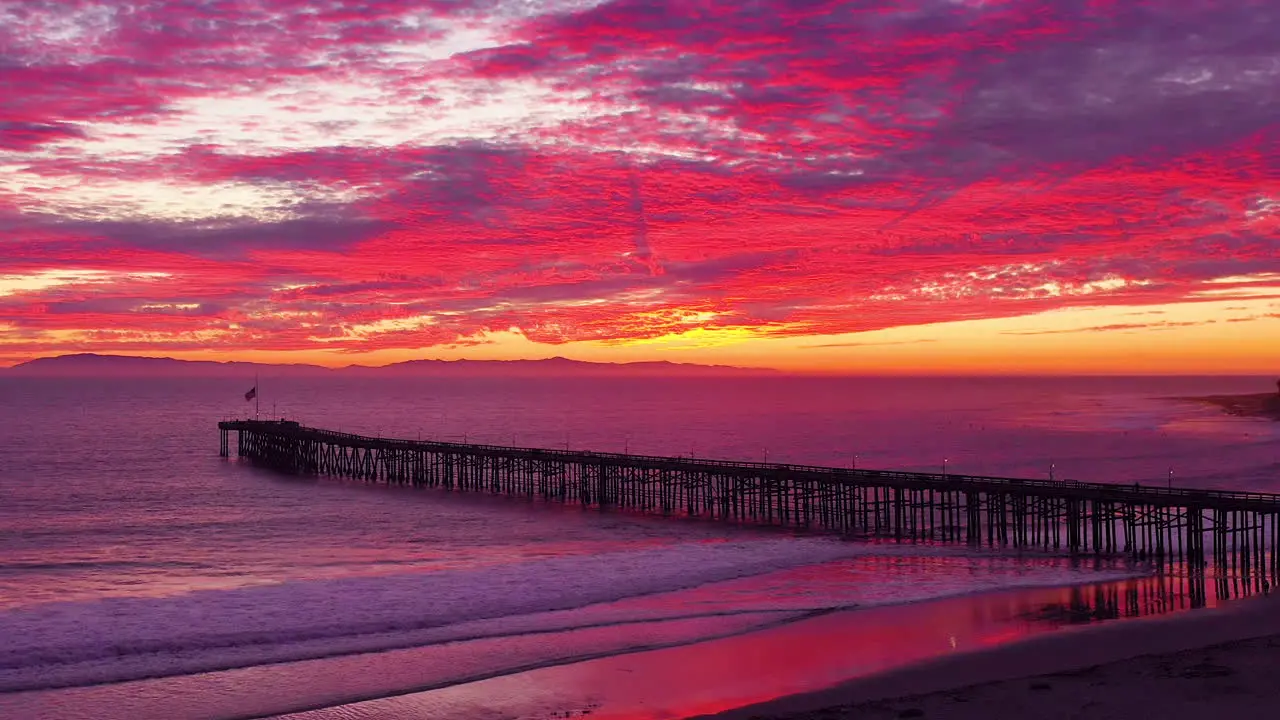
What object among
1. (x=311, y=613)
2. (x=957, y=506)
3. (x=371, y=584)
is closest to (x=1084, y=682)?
(x=311, y=613)

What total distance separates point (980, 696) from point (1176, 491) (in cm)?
2251

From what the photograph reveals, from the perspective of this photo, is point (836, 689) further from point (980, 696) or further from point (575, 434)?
point (575, 434)

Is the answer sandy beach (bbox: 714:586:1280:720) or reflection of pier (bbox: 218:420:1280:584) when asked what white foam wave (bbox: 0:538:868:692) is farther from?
sandy beach (bbox: 714:586:1280:720)

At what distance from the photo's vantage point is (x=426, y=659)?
23.0m

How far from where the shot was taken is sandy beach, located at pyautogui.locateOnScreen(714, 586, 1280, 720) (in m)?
17.1

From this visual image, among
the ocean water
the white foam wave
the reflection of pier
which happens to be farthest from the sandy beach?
the reflection of pier

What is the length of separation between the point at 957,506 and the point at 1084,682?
24.6 metres

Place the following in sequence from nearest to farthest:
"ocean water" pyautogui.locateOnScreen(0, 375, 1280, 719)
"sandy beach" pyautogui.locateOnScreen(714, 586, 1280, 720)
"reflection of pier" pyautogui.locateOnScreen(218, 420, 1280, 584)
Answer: "sandy beach" pyautogui.locateOnScreen(714, 586, 1280, 720) < "ocean water" pyautogui.locateOnScreen(0, 375, 1280, 719) < "reflection of pier" pyautogui.locateOnScreen(218, 420, 1280, 584)

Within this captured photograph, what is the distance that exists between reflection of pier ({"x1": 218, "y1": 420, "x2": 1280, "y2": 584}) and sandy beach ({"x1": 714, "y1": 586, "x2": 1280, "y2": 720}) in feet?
33.2

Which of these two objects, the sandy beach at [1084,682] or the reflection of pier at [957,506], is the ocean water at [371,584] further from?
the reflection of pier at [957,506]

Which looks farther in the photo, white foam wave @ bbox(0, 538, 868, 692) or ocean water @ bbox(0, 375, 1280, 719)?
white foam wave @ bbox(0, 538, 868, 692)

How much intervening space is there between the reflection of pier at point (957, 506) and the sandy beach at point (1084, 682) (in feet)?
33.2

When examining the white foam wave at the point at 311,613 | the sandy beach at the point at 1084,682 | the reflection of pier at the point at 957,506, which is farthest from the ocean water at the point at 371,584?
the reflection of pier at the point at 957,506

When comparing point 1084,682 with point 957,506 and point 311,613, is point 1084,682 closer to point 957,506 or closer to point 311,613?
point 311,613
